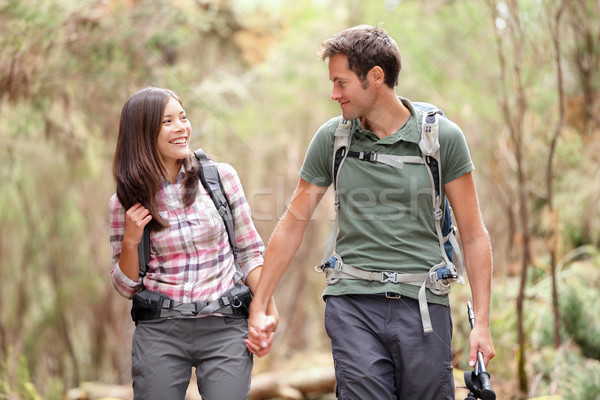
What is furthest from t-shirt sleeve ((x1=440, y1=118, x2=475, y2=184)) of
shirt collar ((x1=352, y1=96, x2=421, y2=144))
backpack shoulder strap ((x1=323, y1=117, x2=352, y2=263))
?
backpack shoulder strap ((x1=323, y1=117, x2=352, y2=263))

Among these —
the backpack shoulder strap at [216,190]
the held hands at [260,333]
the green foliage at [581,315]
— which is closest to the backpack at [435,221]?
the held hands at [260,333]

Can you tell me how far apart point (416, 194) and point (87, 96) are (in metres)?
3.82

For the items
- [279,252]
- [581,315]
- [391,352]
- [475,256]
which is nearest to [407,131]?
[475,256]

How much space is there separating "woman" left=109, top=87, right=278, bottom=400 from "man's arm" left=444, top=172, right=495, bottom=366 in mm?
924

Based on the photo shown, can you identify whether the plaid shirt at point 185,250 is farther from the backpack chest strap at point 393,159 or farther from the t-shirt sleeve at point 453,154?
the t-shirt sleeve at point 453,154

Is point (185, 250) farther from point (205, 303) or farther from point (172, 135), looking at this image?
point (172, 135)

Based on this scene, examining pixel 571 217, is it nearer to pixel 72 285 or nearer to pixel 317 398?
pixel 317 398

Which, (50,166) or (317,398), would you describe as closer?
(317,398)

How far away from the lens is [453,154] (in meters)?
2.64

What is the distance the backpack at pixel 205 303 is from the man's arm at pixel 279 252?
0.20 feet

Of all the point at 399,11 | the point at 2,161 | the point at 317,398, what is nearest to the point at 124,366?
the point at 2,161

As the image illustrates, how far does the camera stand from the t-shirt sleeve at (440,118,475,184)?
2.64m

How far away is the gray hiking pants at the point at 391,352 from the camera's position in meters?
2.61

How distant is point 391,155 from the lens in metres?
2.67
